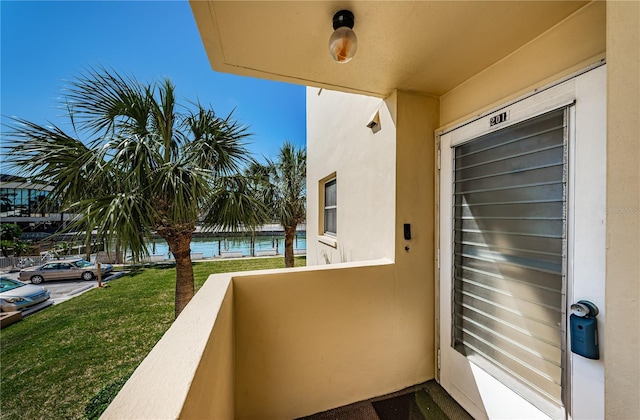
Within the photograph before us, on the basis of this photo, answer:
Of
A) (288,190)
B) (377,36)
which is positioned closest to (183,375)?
(377,36)

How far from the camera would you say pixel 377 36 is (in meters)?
1.51

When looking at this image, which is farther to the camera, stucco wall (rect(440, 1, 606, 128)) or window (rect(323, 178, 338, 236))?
window (rect(323, 178, 338, 236))

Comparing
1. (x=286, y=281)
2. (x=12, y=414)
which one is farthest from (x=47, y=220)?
(x=286, y=281)

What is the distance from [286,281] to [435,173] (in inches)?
67.3

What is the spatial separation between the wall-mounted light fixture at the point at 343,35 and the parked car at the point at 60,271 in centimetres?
1443

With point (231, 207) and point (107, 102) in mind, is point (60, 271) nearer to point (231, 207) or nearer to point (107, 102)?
point (107, 102)

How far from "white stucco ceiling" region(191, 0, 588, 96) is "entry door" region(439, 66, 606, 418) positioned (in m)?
0.45

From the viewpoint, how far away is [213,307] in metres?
1.19

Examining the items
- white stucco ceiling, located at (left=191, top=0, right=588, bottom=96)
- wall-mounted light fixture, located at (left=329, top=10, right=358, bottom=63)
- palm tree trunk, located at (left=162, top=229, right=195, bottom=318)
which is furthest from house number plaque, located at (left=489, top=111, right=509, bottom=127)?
palm tree trunk, located at (left=162, top=229, right=195, bottom=318)

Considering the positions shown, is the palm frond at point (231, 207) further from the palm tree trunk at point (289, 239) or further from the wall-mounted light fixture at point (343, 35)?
the palm tree trunk at point (289, 239)

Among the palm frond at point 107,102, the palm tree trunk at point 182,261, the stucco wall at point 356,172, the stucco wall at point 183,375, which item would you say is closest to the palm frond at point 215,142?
the palm frond at point 107,102

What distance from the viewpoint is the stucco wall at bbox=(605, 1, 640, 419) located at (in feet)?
2.62

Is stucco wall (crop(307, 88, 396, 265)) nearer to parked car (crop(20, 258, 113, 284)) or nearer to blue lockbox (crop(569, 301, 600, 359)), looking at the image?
blue lockbox (crop(569, 301, 600, 359))

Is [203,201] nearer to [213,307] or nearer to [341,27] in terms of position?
[213,307]
